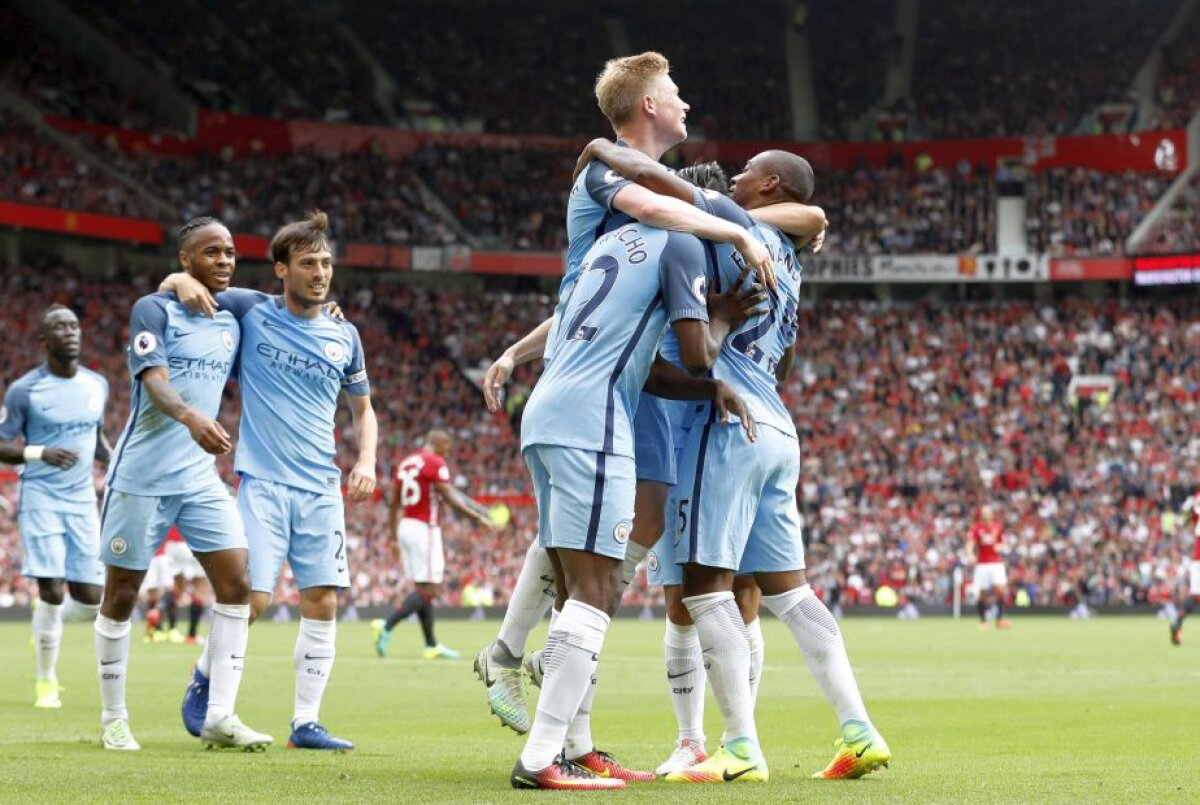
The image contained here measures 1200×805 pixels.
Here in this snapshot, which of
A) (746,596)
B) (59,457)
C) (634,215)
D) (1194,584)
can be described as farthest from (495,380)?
(1194,584)

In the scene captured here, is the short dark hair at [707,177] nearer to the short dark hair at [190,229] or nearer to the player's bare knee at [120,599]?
the short dark hair at [190,229]

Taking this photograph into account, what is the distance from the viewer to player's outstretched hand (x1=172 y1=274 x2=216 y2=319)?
8594mm

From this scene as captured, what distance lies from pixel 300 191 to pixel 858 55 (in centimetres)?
1791

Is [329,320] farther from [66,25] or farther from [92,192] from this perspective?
[66,25]

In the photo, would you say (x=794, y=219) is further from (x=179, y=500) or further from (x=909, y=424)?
(x=909, y=424)

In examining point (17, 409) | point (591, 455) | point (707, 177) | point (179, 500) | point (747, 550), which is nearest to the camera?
point (591, 455)

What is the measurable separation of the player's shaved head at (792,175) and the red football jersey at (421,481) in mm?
11609

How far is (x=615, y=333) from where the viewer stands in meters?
6.39

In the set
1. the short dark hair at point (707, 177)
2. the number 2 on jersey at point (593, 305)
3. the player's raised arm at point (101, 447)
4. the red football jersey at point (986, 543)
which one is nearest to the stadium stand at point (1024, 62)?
the red football jersey at point (986, 543)

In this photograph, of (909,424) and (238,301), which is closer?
(238,301)

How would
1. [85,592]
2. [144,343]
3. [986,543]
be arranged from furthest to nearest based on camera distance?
[986,543] → [85,592] → [144,343]

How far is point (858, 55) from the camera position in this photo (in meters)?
53.2

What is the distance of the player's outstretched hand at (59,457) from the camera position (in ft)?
36.3

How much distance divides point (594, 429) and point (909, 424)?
3851cm
